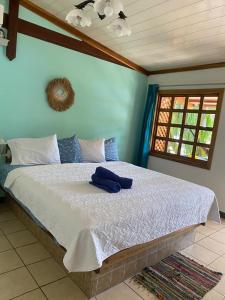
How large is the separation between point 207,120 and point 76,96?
2.16 m

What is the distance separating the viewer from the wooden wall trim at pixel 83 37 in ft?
10.3

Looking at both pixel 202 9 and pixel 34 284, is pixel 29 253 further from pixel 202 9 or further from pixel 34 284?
pixel 202 9

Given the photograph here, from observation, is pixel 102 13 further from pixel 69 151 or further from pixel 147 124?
pixel 147 124

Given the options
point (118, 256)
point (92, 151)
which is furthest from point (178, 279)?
point (92, 151)

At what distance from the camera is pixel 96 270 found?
173 centimetres

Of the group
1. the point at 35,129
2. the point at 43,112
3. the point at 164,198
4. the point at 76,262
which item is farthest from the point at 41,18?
the point at 76,262

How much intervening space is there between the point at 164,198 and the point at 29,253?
1.34 metres

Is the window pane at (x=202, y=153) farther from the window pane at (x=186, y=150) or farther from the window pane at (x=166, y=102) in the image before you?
the window pane at (x=166, y=102)

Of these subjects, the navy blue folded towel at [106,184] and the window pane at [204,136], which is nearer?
the navy blue folded towel at [106,184]

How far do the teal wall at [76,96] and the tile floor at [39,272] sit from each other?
1.40 meters

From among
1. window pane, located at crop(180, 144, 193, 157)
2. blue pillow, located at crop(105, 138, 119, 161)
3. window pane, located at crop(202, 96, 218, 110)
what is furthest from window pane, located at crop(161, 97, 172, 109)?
blue pillow, located at crop(105, 138, 119, 161)

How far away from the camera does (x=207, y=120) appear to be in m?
3.97

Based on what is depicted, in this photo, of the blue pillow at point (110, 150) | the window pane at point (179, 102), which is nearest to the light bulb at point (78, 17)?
the blue pillow at point (110, 150)

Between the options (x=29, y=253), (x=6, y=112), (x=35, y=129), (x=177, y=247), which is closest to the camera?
(x=29, y=253)
